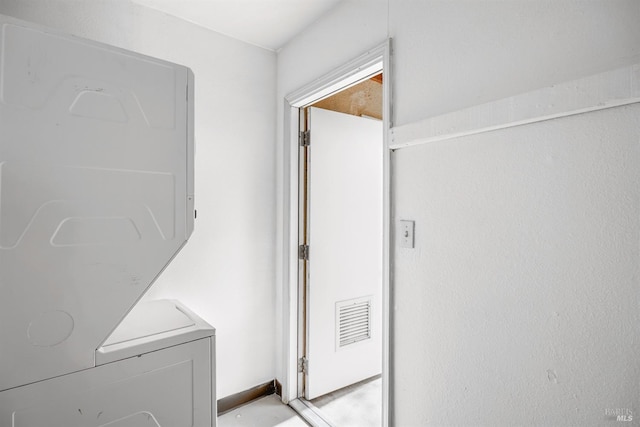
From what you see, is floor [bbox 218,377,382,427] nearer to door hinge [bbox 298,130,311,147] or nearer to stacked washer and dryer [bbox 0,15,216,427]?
stacked washer and dryer [bbox 0,15,216,427]

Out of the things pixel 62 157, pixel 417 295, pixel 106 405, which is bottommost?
pixel 106 405

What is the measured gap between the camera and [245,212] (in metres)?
2.09

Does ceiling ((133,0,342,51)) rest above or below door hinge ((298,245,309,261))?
above

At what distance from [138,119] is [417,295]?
1.22m

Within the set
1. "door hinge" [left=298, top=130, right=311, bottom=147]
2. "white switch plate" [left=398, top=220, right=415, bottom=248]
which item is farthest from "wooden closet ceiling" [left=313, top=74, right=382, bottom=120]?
"white switch plate" [left=398, top=220, right=415, bottom=248]

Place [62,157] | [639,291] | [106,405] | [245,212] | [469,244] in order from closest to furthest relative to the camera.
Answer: [639,291]
[62,157]
[106,405]
[469,244]
[245,212]

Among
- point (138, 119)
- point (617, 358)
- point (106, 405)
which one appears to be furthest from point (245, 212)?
point (617, 358)

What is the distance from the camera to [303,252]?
84.2 inches

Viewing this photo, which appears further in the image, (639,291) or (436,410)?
(436,410)

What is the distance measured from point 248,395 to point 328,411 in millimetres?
525

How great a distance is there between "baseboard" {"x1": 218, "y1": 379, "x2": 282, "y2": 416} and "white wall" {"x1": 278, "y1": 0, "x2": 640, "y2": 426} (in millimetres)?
1068

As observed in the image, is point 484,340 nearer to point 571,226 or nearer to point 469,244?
point 469,244

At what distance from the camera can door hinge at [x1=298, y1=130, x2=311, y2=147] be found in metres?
2.13

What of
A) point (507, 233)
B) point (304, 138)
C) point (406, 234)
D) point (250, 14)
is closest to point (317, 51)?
point (250, 14)
